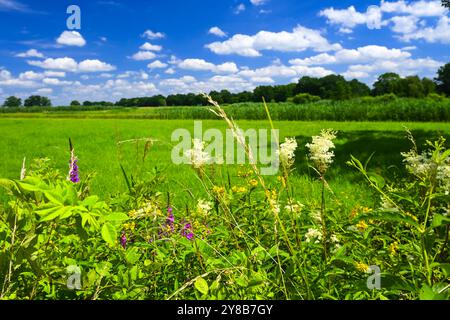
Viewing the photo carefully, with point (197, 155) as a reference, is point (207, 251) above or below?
below

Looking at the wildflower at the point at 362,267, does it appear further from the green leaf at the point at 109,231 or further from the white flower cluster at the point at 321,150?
the green leaf at the point at 109,231

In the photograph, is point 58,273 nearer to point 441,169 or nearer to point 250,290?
point 250,290

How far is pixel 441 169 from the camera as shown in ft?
5.31

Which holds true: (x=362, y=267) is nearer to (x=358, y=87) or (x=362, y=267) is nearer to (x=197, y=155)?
(x=197, y=155)

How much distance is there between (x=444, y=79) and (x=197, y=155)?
7956 cm

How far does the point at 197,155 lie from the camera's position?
1.84 metres

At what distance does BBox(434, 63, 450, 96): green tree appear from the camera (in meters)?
68.1

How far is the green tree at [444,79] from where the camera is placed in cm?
6812

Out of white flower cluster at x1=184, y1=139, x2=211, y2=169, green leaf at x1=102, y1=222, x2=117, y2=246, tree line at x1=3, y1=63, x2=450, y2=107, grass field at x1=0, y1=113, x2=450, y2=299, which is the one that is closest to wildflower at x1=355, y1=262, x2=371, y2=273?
grass field at x1=0, y1=113, x2=450, y2=299

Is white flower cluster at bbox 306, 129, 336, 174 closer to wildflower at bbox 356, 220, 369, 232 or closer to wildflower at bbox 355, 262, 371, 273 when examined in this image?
wildflower at bbox 355, 262, 371, 273

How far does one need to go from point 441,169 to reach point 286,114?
37.3m

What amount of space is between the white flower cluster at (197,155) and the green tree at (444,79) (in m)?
76.2

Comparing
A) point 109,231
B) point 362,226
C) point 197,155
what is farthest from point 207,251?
point 362,226
